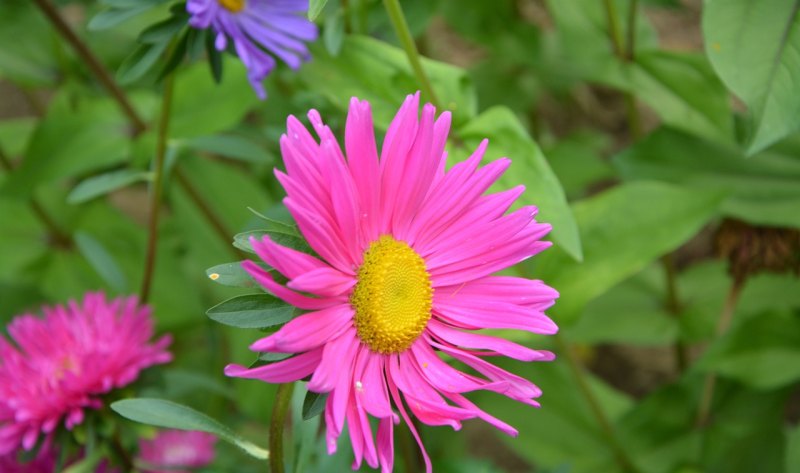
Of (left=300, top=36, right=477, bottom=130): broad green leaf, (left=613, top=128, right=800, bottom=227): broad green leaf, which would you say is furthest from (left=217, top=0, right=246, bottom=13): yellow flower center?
(left=613, top=128, right=800, bottom=227): broad green leaf

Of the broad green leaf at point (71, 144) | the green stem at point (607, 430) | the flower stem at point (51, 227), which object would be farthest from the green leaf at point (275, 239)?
the flower stem at point (51, 227)

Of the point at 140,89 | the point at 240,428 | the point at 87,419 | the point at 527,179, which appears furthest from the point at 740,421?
the point at 140,89

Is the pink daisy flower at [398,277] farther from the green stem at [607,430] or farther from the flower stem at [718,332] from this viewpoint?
the flower stem at [718,332]

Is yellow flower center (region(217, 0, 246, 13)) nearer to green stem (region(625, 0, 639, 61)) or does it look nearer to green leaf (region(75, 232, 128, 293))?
green leaf (region(75, 232, 128, 293))

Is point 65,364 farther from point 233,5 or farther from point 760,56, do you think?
point 760,56

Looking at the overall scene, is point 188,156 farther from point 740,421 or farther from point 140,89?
point 740,421

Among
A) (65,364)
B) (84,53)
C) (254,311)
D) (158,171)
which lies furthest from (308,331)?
(84,53)
